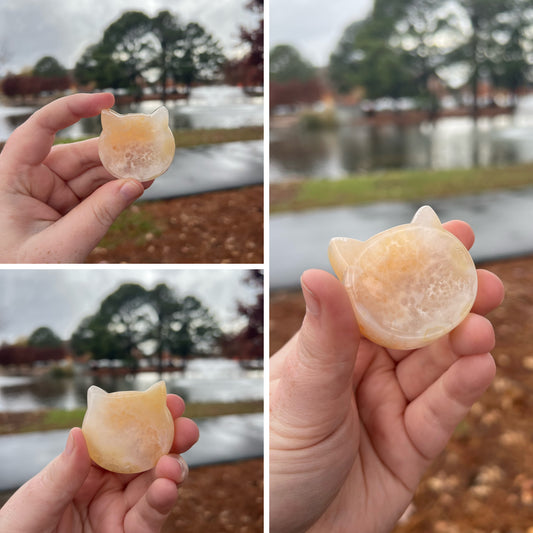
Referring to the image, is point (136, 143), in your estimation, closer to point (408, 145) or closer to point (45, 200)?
point (45, 200)

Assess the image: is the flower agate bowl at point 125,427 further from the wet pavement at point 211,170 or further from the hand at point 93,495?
the wet pavement at point 211,170

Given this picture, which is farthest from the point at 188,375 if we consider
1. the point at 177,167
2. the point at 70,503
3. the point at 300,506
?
the point at 300,506

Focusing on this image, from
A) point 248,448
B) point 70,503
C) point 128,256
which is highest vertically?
point 128,256

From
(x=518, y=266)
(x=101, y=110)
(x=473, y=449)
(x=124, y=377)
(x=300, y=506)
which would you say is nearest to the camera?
(x=300, y=506)

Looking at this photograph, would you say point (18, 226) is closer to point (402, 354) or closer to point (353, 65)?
point (402, 354)

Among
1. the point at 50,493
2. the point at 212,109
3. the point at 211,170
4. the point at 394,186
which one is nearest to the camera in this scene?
the point at 50,493

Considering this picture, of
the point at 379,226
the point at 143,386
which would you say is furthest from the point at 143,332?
the point at 379,226

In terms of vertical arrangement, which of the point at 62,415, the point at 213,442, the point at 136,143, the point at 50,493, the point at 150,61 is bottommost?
the point at 213,442
